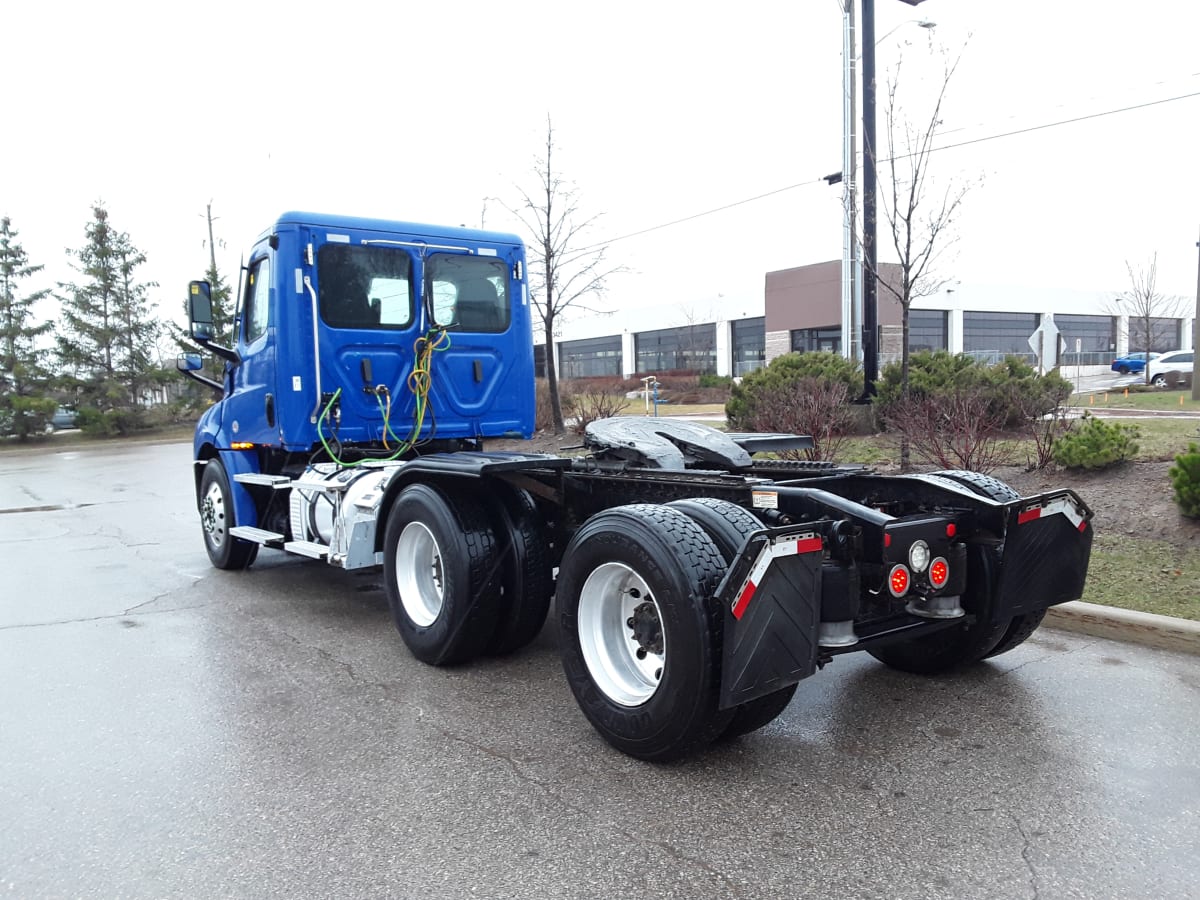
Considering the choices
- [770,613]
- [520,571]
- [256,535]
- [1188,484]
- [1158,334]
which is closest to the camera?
[770,613]

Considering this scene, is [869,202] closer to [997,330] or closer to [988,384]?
[988,384]

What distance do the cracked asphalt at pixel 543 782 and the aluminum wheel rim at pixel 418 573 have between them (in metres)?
0.33

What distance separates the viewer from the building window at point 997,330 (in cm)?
6019

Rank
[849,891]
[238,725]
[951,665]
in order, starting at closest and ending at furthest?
[849,891] → [238,725] → [951,665]

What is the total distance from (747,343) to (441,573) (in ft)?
192

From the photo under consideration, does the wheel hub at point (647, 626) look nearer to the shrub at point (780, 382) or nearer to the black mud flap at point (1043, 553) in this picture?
the black mud flap at point (1043, 553)

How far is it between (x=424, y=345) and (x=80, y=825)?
443cm

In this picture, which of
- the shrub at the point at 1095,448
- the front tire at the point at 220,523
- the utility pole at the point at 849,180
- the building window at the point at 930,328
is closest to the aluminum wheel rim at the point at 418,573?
the front tire at the point at 220,523

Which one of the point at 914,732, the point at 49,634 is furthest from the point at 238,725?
the point at 914,732

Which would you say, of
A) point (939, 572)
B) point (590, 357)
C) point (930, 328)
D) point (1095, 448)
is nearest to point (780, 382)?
point (1095, 448)

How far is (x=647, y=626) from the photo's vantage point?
3.98 meters

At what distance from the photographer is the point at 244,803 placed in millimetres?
3611

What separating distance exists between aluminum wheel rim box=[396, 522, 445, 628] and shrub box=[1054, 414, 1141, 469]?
661 cm

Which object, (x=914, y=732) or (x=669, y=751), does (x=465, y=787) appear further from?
(x=914, y=732)
